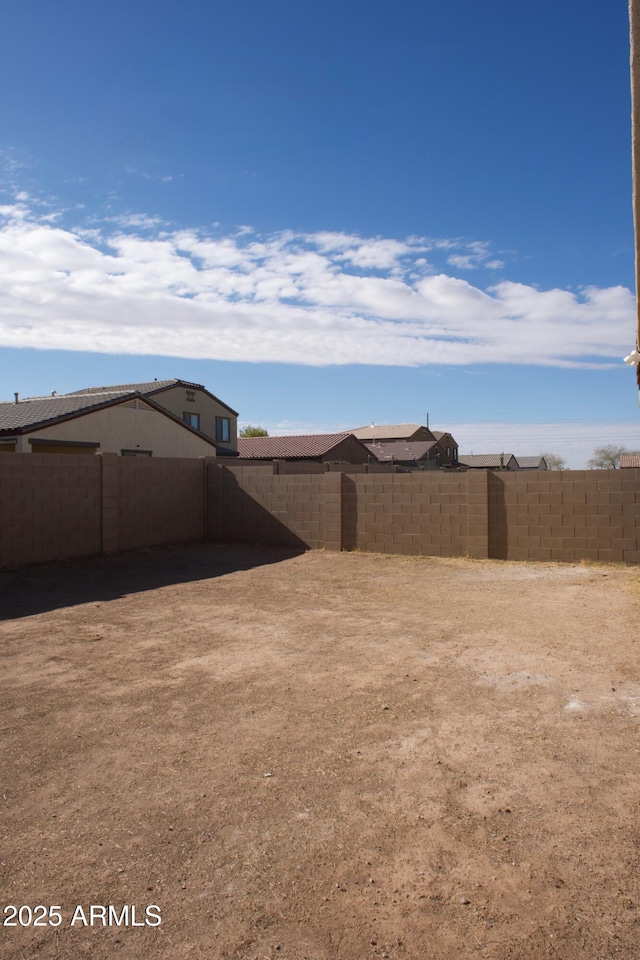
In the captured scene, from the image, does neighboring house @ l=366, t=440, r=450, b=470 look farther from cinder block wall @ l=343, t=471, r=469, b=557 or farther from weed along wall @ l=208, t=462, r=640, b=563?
cinder block wall @ l=343, t=471, r=469, b=557

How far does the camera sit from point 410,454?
48719 mm

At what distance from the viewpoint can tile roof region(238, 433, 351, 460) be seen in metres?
37.4

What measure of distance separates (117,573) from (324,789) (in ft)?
28.9

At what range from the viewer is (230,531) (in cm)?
1617

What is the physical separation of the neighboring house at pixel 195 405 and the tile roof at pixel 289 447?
1.36 meters

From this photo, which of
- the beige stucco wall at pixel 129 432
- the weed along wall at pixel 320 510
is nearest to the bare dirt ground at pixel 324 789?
the weed along wall at pixel 320 510

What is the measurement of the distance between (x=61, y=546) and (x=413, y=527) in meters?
7.19

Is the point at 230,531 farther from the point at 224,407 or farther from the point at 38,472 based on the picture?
the point at 224,407

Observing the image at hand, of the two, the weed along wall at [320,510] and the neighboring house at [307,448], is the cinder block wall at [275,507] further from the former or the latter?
the neighboring house at [307,448]

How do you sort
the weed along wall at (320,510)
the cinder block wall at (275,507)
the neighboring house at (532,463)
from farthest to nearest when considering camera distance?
the neighboring house at (532,463) < the cinder block wall at (275,507) < the weed along wall at (320,510)

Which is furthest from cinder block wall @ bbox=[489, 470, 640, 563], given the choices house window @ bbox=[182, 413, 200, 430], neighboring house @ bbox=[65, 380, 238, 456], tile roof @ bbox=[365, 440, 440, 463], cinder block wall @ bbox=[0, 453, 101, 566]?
tile roof @ bbox=[365, 440, 440, 463]

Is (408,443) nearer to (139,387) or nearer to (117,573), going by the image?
(139,387)

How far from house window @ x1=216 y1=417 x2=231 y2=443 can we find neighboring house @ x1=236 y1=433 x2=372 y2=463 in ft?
4.21

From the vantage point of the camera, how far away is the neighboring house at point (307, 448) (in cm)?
3712
